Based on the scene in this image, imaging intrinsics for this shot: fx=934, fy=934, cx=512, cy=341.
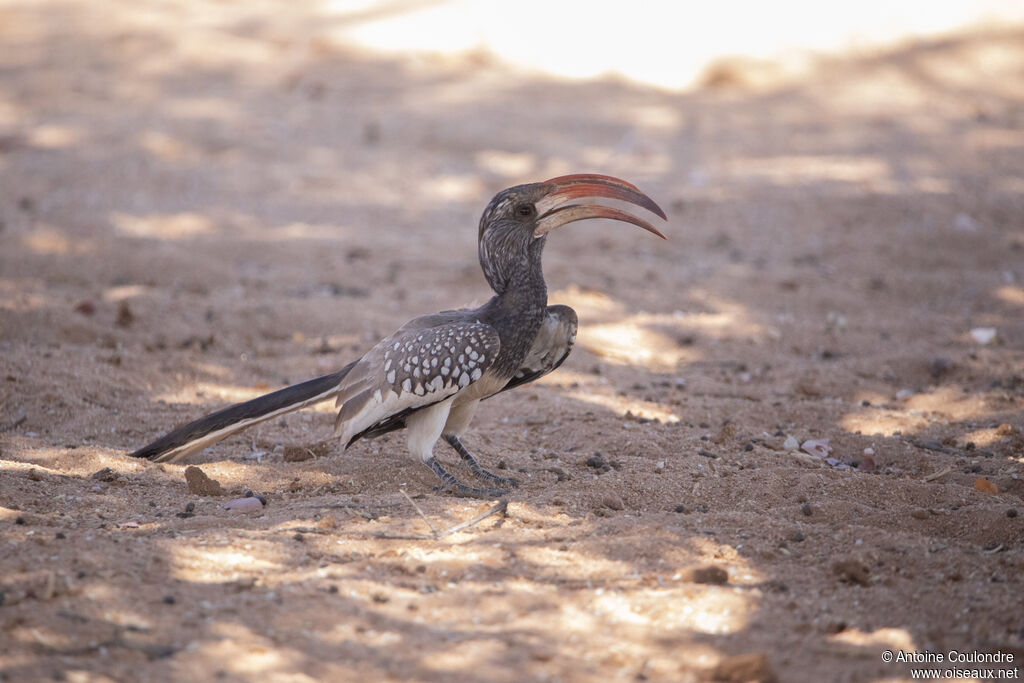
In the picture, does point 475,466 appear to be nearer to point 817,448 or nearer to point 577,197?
point 577,197

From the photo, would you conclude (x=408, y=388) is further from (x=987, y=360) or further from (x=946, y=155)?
(x=946, y=155)

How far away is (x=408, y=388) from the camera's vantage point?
4.14 meters

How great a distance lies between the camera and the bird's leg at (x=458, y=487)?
423cm

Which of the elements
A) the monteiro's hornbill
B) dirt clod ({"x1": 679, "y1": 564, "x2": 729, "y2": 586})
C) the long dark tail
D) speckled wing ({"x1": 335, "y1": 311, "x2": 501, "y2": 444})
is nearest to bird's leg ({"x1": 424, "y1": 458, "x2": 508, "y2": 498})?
the monteiro's hornbill

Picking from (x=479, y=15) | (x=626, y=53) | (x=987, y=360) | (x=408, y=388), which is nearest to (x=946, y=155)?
(x=626, y=53)

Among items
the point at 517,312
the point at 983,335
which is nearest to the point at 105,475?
the point at 517,312

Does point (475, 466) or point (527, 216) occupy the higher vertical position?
point (527, 216)

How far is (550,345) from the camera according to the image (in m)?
4.61

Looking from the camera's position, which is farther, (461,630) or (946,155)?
(946,155)

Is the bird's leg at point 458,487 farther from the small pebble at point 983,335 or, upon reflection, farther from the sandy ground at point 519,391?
the small pebble at point 983,335

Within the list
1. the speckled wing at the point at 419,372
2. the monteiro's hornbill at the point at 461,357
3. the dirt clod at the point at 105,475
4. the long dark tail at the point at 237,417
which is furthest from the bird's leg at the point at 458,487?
the dirt clod at the point at 105,475

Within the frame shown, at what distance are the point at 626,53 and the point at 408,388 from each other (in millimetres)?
10101

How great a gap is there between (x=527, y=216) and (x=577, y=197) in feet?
0.83

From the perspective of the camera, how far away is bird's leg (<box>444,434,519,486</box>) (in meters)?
4.42
